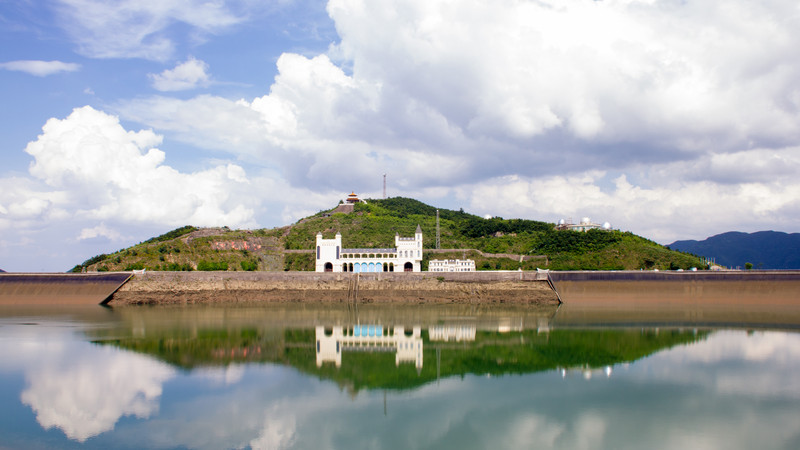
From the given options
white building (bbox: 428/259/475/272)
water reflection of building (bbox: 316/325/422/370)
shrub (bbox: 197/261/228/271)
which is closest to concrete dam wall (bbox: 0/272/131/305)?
shrub (bbox: 197/261/228/271)

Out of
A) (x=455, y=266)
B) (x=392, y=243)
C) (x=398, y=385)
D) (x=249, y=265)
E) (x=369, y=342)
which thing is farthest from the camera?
(x=392, y=243)

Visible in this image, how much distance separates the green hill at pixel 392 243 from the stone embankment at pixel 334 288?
7.96 meters

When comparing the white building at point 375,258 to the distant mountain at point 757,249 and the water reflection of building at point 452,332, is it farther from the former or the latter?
the distant mountain at point 757,249

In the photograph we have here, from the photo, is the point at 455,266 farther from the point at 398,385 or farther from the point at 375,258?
the point at 398,385

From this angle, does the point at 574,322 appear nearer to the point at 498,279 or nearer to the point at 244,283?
the point at 498,279

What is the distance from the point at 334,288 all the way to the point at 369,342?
900 inches

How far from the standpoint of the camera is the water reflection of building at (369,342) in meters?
30.9

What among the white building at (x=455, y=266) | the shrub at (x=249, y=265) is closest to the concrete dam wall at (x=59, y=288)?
the shrub at (x=249, y=265)

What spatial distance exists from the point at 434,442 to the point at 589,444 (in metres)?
5.06

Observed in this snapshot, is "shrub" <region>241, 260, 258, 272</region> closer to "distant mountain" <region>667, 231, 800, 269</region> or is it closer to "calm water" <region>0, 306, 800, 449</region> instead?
"calm water" <region>0, 306, 800, 449</region>

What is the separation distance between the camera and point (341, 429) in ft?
63.3

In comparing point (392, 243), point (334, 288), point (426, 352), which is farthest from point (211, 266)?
point (426, 352)

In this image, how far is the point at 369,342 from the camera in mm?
35000

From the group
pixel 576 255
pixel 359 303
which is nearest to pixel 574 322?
pixel 359 303
